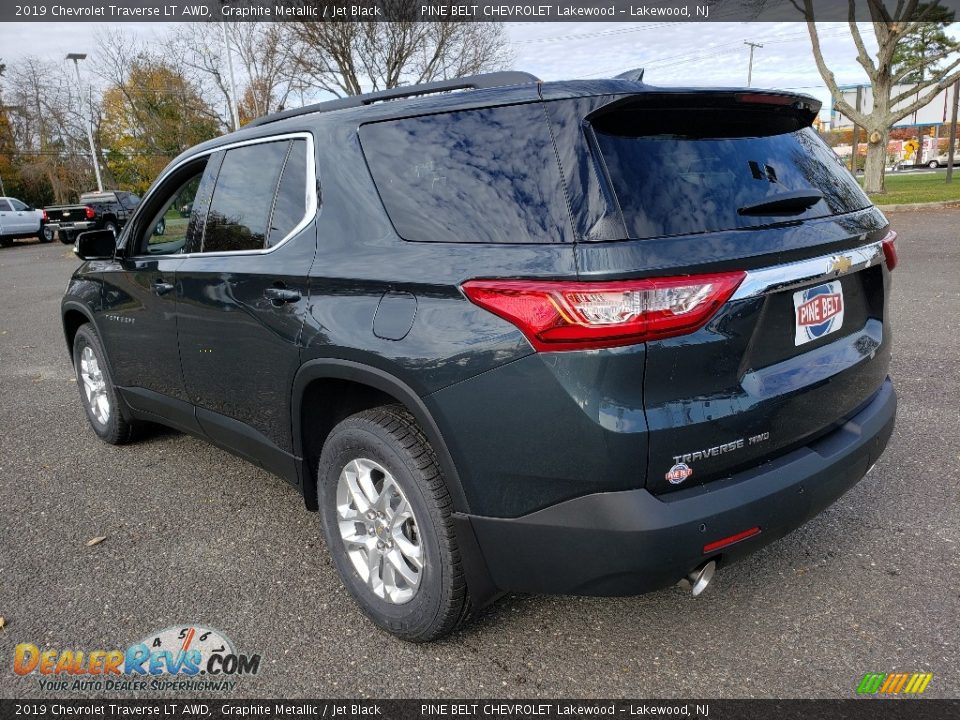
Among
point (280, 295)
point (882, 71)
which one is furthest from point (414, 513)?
point (882, 71)

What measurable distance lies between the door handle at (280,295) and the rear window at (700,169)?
50.6 inches

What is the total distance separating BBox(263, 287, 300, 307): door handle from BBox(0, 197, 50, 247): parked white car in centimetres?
2925

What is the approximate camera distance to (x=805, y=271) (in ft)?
7.09

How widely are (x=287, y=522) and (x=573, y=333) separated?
213cm

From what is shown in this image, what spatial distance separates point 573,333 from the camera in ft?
6.26

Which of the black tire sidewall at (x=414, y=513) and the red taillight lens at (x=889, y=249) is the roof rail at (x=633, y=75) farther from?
the black tire sidewall at (x=414, y=513)

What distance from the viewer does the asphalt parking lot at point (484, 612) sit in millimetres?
2332

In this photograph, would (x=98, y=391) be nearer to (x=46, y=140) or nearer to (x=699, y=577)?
(x=699, y=577)

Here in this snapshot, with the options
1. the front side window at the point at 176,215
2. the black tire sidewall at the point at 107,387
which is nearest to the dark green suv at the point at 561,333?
the front side window at the point at 176,215

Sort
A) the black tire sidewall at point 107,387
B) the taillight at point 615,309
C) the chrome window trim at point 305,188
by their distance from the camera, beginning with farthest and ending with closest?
the black tire sidewall at point 107,387
the chrome window trim at point 305,188
the taillight at point 615,309

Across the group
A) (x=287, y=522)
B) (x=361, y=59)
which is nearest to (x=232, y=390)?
(x=287, y=522)

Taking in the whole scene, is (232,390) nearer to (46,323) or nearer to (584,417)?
(584,417)

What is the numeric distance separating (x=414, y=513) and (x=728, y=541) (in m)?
0.96

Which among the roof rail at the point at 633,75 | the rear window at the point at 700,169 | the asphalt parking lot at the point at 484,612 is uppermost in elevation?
the roof rail at the point at 633,75
